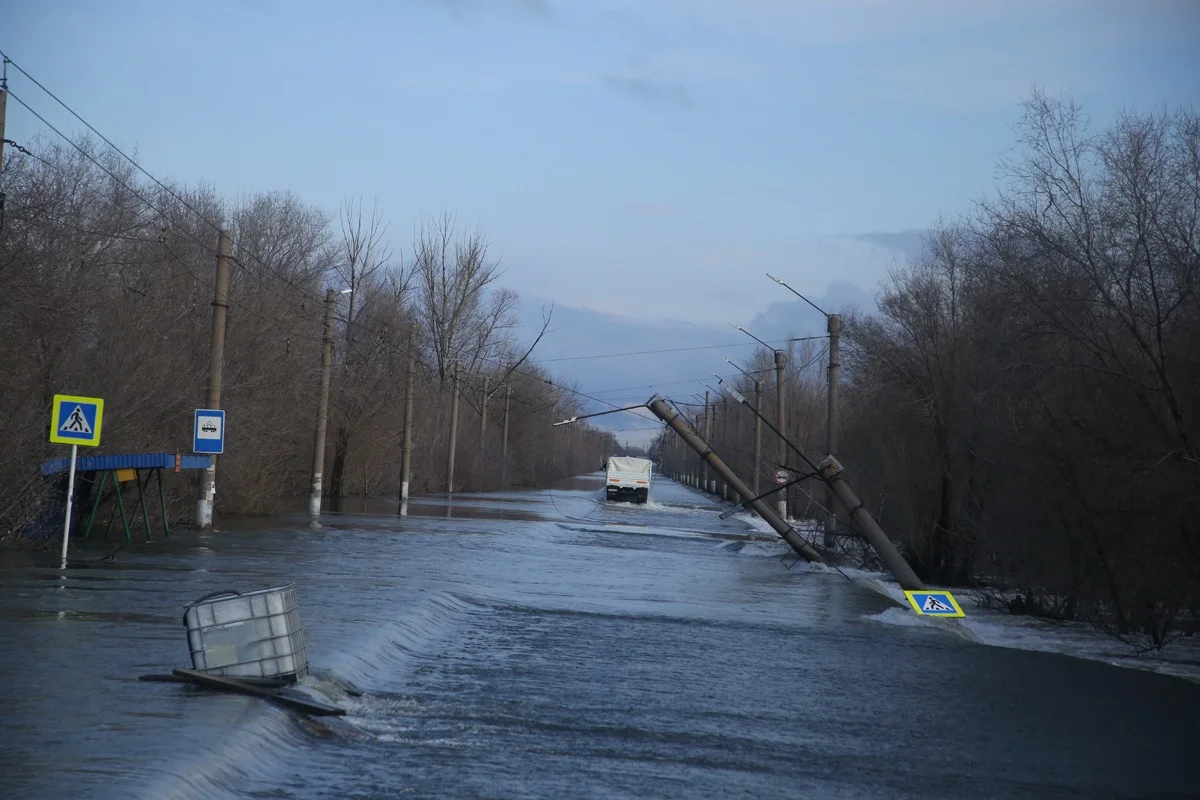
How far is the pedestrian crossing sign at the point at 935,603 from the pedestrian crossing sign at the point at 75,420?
12785mm

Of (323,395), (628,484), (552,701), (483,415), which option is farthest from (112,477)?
(483,415)

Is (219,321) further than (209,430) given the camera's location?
Yes

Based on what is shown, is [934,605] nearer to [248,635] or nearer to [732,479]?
Answer: [732,479]

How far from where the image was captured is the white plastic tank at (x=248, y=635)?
9.95m

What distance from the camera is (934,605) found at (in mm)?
20578

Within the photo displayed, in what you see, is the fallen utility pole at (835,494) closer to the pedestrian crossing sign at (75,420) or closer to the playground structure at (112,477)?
the playground structure at (112,477)

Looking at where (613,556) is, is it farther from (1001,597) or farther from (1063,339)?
(1063,339)

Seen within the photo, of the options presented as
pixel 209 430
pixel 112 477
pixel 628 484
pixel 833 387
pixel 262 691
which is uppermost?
pixel 833 387

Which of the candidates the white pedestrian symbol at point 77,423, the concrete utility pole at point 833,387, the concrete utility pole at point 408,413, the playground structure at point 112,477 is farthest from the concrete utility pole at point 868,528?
the concrete utility pole at point 408,413

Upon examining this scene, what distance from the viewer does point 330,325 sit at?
131ft

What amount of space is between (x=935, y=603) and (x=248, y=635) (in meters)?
13.4

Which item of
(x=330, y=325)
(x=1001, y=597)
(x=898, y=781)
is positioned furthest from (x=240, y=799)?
(x=330, y=325)

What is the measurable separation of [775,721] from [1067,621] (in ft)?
41.3

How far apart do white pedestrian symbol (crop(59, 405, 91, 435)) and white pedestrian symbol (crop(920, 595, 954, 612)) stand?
13.2m
